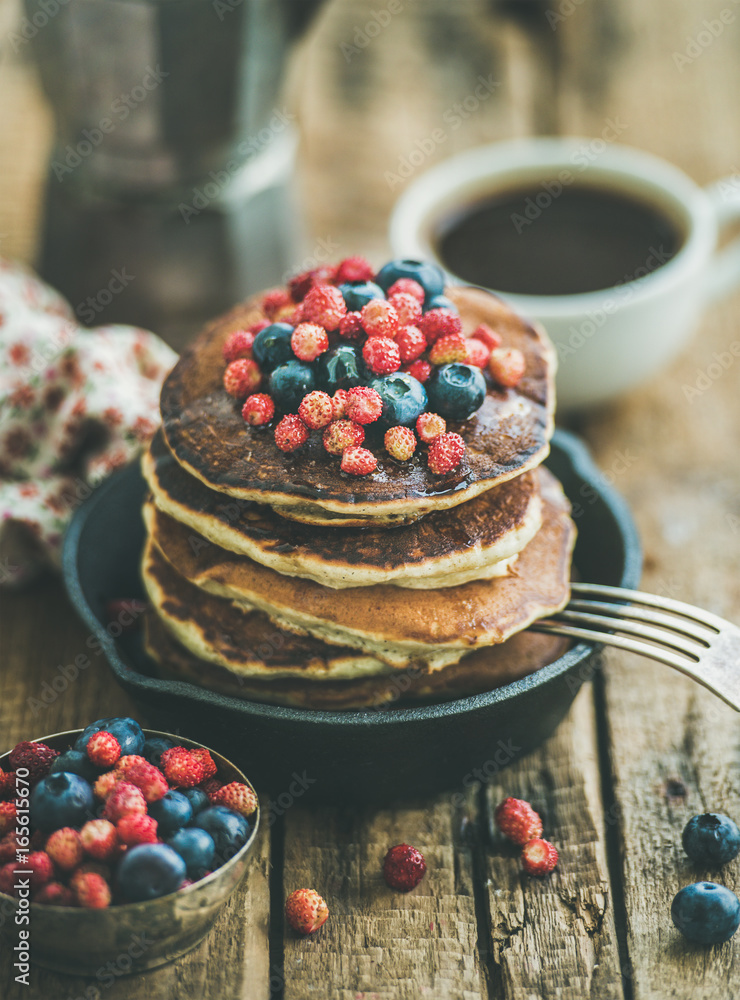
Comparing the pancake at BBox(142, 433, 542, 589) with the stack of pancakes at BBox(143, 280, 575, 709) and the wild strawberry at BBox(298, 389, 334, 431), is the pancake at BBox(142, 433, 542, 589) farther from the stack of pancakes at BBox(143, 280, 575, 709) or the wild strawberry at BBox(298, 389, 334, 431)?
the wild strawberry at BBox(298, 389, 334, 431)

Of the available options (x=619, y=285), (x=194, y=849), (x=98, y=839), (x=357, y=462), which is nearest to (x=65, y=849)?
(x=98, y=839)

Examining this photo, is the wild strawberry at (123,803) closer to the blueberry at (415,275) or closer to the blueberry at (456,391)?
the blueberry at (456,391)

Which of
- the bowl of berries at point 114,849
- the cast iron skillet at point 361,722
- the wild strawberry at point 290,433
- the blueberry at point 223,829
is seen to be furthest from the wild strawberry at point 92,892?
the wild strawberry at point 290,433

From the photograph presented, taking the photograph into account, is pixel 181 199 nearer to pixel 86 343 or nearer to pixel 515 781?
pixel 86 343

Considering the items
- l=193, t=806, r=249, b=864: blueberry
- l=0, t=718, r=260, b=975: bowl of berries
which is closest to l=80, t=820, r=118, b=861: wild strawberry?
→ l=0, t=718, r=260, b=975: bowl of berries

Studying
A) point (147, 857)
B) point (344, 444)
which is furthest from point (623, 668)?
point (147, 857)

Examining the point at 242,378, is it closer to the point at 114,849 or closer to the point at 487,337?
the point at 487,337
